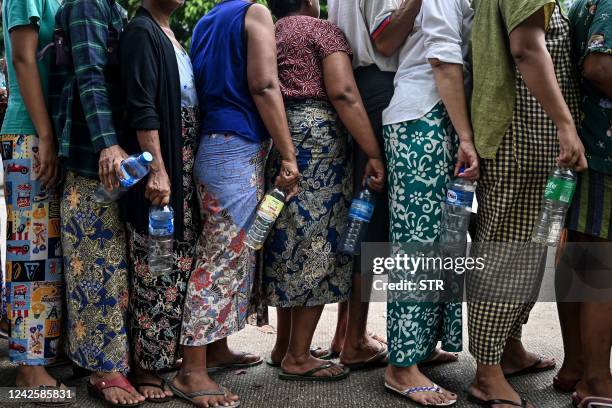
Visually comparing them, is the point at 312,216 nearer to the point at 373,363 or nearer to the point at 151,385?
the point at 373,363

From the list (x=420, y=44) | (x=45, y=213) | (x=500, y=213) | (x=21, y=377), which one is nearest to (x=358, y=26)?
(x=420, y=44)

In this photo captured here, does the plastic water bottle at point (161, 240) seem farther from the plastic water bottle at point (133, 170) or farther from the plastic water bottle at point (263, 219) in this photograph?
the plastic water bottle at point (263, 219)

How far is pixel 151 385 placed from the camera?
8.50 ft

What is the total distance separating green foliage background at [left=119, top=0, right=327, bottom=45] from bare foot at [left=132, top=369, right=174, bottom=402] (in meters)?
7.13

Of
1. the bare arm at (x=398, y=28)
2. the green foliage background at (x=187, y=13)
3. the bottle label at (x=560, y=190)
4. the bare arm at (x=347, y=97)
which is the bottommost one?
the bottle label at (x=560, y=190)

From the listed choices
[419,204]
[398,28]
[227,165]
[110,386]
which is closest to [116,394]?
[110,386]

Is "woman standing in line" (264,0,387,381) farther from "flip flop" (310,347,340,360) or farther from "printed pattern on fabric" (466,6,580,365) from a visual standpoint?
"printed pattern on fabric" (466,6,580,365)

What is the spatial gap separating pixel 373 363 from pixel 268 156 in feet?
3.62

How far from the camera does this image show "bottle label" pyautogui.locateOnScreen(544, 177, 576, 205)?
2.37 m

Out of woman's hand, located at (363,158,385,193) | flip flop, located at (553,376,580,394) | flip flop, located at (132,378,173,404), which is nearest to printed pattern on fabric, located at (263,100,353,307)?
woman's hand, located at (363,158,385,193)

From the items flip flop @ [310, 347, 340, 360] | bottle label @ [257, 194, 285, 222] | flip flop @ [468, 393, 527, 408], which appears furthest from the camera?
flip flop @ [310, 347, 340, 360]

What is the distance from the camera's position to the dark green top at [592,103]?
2.39 m

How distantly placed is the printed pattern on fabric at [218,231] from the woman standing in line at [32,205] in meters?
0.56

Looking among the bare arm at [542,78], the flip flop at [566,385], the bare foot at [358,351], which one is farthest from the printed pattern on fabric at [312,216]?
the flip flop at [566,385]
